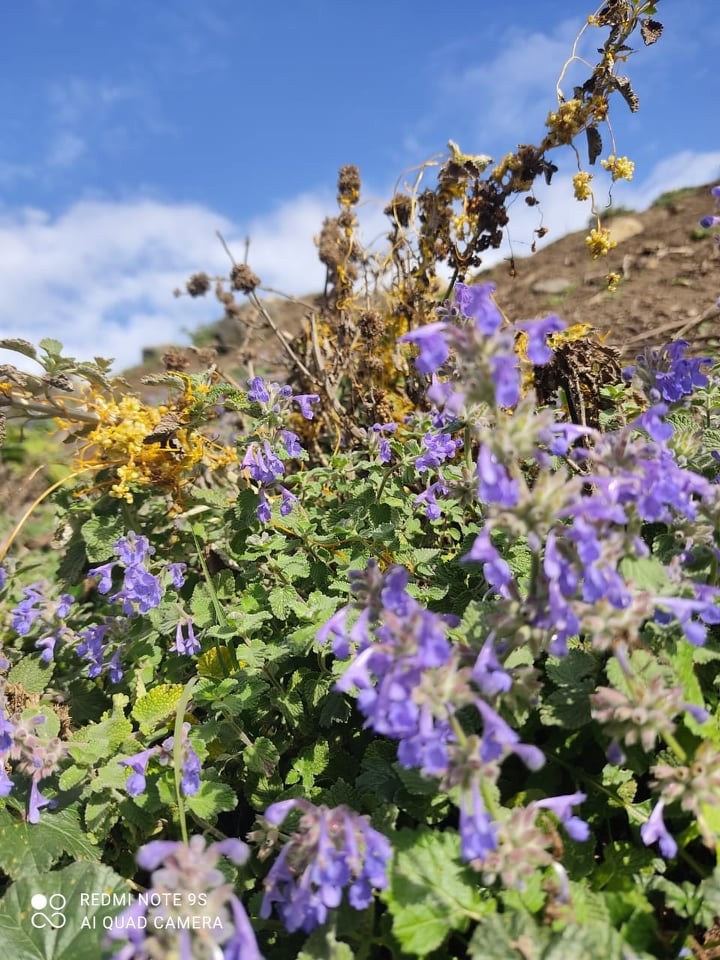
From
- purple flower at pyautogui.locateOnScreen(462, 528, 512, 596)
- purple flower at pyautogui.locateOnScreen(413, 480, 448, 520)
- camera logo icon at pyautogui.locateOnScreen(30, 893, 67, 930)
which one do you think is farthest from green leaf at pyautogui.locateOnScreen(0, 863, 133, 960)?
purple flower at pyautogui.locateOnScreen(413, 480, 448, 520)

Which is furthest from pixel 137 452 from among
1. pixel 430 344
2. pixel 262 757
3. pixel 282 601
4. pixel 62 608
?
pixel 430 344

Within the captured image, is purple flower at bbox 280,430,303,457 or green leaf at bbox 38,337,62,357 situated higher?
green leaf at bbox 38,337,62,357

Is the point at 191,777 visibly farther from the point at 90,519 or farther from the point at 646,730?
the point at 90,519

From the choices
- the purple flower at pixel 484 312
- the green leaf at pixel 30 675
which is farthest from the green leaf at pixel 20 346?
the purple flower at pixel 484 312

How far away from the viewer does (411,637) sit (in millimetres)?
1287

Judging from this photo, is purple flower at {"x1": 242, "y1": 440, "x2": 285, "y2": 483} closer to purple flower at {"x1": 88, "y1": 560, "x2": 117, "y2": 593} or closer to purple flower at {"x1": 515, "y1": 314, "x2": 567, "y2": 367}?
purple flower at {"x1": 88, "y1": 560, "x2": 117, "y2": 593}

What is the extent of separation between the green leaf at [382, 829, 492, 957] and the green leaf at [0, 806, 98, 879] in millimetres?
1200

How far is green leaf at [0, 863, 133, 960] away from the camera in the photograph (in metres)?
1.85

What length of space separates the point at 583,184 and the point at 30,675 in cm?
335

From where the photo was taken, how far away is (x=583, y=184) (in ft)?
10.9

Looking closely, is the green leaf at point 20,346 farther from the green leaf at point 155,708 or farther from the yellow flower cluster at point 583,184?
the yellow flower cluster at point 583,184

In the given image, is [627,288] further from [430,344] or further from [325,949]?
[325,949]

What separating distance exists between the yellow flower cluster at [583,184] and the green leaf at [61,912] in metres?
3.39

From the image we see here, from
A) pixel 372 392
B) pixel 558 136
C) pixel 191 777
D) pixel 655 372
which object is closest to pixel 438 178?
pixel 558 136
